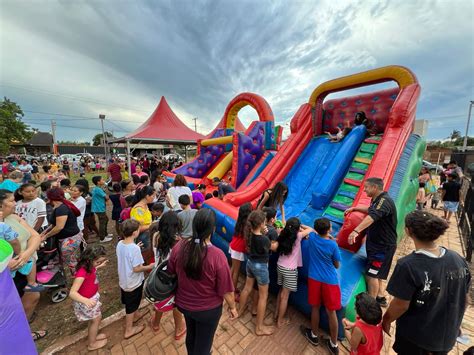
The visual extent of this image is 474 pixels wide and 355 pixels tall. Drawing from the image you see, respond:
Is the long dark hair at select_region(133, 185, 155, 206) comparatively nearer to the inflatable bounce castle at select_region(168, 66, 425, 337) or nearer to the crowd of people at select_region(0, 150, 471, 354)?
the crowd of people at select_region(0, 150, 471, 354)

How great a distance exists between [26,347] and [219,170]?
21.2 ft

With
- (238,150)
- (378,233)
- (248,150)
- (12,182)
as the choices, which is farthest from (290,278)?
(12,182)

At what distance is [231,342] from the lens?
222 cm

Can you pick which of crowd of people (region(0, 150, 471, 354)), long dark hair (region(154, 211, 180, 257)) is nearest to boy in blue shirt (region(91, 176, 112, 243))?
crowd of people (region(0, 150, 471, 354))

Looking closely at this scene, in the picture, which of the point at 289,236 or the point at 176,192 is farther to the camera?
the point at 176,192

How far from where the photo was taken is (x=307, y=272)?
2336 millimetres

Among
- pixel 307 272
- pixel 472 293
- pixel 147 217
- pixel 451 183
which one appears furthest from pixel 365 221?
pixel 451 183

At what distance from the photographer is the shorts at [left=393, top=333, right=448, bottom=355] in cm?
135

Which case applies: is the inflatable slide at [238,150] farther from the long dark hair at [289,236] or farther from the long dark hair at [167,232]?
the long dark hair at [167,232]

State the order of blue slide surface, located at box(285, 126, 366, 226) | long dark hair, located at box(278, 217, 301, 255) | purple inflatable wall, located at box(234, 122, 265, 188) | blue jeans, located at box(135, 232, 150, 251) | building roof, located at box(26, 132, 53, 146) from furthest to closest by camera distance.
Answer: building roof, located at box(26, 132, 53, 146)
purple inflatable wall, located at box(234, 122, 265, 188)
blue slide surface, located at box(285, 126, 366, 226)
blue jeans, located at box(135, 232, 150, 251)
long dark hair, located at box(278, 217, 301, 255)

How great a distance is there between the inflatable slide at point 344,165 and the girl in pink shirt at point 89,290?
1.89 meters

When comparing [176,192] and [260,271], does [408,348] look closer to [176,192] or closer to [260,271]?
[260,271]

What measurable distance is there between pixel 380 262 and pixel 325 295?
0.94 metres

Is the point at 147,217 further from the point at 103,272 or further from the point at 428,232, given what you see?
the point at 428,232
